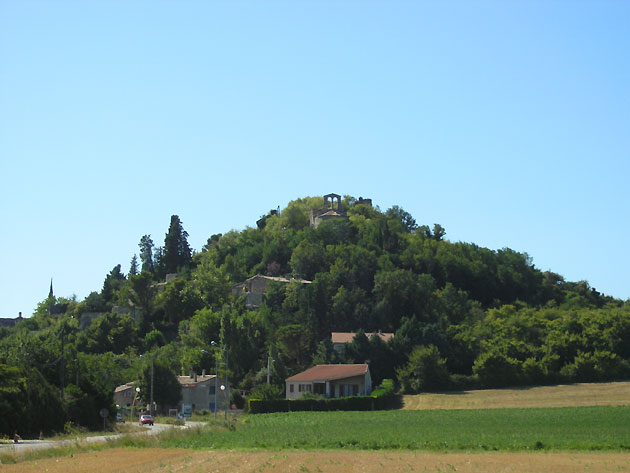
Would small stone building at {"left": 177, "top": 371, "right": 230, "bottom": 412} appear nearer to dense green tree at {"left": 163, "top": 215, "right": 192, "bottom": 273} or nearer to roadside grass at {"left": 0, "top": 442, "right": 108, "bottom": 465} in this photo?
roadside grass at {"left": 0, "top": 442, "right": 108, "bottom": 465}

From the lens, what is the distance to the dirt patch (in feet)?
96.9

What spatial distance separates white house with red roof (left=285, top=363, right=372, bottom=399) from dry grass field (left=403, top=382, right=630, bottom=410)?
15.9 feet

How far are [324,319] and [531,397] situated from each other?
3545 centimetres

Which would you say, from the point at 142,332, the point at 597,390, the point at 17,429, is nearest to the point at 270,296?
the point at 142,332

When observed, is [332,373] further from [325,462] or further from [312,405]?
[325,462]

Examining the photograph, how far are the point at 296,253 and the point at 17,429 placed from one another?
80.7 metres

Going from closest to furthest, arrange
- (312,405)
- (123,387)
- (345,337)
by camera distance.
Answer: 1. (312,405)
2. (123,387)
3. (345,337)

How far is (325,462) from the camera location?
1249 inches

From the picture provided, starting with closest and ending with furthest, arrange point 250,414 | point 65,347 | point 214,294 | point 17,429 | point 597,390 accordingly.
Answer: point 17,429, point 65,347, point 250,414, point 597,390, point 214,294

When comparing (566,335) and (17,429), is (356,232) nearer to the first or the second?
(566,335)

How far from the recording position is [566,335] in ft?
283

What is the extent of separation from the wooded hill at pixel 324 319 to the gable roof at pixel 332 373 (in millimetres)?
3228

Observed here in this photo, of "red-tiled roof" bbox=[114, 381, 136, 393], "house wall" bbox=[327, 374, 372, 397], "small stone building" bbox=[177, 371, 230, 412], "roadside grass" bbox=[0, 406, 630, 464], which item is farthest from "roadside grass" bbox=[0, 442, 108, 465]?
"red-tiled roof" bbox=[114, 381, 136, 393]

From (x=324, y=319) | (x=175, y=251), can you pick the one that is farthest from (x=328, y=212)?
(x=324, y=319)
